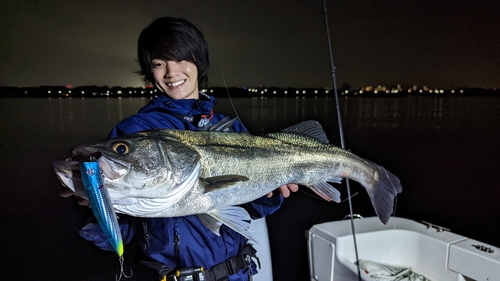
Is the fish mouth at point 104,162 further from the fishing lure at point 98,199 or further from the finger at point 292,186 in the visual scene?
the finger at point 292,186

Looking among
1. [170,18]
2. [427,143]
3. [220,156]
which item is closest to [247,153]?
[220,156]

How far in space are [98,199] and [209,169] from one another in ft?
2.54

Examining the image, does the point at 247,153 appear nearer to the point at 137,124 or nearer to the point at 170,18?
the point at 137,124

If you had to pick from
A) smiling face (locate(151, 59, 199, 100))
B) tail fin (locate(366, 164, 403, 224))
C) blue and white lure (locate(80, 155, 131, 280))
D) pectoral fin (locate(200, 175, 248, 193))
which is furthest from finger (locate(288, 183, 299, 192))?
blue and white lure (locate(80, 155, 131, 280))

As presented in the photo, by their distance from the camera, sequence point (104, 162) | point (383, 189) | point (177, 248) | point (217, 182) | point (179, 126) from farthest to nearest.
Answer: point (383, 189) < point (179, 126) < point (177, 248) < point (217, 182) < point (104, 162)

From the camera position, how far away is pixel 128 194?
6.17 feet

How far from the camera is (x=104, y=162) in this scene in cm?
180

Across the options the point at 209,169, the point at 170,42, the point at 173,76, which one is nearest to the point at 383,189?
the point at 209,169

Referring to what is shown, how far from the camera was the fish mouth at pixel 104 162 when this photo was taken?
66.2 inches

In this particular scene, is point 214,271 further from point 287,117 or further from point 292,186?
point 287,117

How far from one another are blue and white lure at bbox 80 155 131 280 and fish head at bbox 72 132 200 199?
0.41 feet

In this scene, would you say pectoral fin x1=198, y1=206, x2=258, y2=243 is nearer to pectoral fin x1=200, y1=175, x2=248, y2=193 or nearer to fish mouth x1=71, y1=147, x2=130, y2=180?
pectoral fin x1=200, y1=175, x2=248, y2=193

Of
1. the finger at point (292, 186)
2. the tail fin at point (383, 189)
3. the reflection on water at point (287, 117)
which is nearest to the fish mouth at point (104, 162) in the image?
the finger at point (292, 186)

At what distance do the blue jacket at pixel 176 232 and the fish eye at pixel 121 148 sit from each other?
0.34 m
